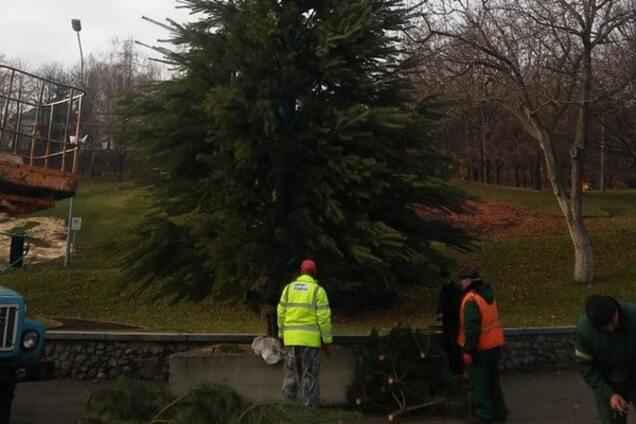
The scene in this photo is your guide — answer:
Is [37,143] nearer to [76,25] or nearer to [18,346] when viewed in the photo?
[18,346]

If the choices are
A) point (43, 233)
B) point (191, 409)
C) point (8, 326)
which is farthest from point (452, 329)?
point (43, 233)

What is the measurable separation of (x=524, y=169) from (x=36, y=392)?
2328 inches

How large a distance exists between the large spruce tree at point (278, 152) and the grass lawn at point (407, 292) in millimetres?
1393

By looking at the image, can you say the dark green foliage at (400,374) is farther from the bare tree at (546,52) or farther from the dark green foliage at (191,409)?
the bare tree at (546,52)

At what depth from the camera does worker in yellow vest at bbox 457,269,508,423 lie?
828cm

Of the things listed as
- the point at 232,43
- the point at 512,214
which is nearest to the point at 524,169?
the point at 512,214

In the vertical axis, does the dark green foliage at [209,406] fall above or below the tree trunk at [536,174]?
below

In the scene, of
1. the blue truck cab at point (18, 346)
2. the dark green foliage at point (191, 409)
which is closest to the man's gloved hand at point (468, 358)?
the dark green foliage at point (191, 409)

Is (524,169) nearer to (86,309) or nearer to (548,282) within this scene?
(548,282)

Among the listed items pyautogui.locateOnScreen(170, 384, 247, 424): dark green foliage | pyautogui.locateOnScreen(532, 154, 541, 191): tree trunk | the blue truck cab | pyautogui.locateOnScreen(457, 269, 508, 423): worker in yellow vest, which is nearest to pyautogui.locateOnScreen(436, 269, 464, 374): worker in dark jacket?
pyautogui.locateOnScreen(457, 269, 508, 423): worker in yellow vest

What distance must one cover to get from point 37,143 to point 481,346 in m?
6.56

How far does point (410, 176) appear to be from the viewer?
A: 1200 cm

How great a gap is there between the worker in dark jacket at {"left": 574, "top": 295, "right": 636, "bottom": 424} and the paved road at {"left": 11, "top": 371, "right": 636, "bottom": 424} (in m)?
3.40

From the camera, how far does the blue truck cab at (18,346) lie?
299 inches
